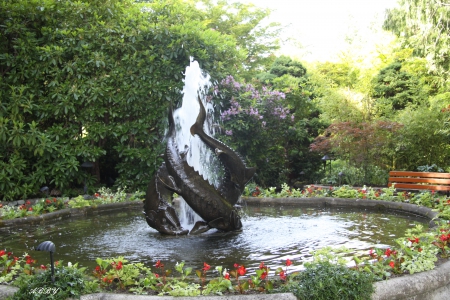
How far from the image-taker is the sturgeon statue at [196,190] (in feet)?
20.2

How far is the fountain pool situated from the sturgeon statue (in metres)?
0.21

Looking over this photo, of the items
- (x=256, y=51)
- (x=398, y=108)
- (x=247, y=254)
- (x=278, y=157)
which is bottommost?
(x=247, y=254)

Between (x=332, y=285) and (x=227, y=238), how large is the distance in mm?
2877

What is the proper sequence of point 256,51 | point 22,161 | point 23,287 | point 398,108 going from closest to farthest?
point 23,287 → point 22,161 → point 398,108 → point 256,51

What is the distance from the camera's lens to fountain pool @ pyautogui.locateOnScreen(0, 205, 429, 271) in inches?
207

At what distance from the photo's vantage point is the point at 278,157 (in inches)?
570

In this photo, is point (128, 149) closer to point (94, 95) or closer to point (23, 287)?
point (94, 95)

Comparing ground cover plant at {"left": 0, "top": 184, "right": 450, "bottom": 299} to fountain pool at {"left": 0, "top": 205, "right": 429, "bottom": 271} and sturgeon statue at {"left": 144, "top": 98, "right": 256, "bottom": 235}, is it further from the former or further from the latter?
sturgeon statue at {"left": 144, "top": 98, "right": 256, "bottom": 235}

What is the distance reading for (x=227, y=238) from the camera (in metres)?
6.25

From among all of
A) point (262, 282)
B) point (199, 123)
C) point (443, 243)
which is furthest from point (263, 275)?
point (199, 123)

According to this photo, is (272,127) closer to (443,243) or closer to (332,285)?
(443,243)

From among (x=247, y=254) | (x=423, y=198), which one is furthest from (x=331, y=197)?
(x=247, y=254)

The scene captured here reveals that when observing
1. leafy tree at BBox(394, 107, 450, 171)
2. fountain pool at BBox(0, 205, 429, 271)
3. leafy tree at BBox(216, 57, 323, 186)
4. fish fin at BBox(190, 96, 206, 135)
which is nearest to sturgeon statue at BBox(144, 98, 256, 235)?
fish fin at BBox(190, 96, 206, 135)

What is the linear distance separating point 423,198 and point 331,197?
6.15 ft
